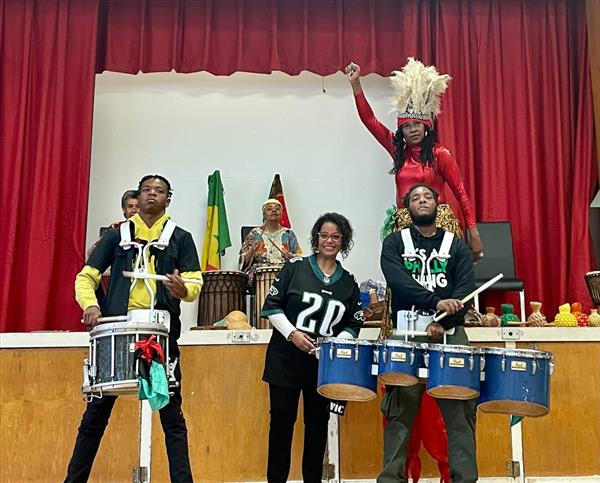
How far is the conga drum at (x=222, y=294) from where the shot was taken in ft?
19.9

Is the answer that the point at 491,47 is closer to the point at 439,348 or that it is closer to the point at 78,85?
the point at 78,85

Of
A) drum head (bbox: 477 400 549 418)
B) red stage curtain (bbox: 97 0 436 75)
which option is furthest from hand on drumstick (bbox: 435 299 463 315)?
red stage curtain (bbox: 97 0 436 75)

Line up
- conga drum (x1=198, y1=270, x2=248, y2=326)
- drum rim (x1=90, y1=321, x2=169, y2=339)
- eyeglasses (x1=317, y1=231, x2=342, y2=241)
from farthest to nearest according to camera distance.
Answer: conga drum (x1=198, y1=270, x2=248, y2=326) < eyeglasses (x1=317, y1=231, x2=342, y2=241) < drum rim (x1=90, y1=321, x2=169, y2=339)

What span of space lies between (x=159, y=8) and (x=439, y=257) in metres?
4.37

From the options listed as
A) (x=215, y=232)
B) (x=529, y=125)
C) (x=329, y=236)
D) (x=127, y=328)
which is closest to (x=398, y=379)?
(x=329, y=236)

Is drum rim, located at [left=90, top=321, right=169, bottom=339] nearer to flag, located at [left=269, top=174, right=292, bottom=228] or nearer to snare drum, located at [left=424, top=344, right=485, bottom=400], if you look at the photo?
snare drum, located at [left=424, top=344, right=485, bottom=400]

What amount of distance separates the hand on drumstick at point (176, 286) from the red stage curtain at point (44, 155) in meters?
3.18

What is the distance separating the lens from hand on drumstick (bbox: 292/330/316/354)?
3.89 meters

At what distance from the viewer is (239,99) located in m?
7.48

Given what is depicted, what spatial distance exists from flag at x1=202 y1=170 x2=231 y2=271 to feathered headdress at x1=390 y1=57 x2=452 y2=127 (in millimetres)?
2362

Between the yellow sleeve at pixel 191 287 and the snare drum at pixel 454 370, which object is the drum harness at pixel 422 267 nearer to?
the snare drum at pixel 454 370

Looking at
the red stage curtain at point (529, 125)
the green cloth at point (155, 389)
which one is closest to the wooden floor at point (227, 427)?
the green cloth at point (155, 389)

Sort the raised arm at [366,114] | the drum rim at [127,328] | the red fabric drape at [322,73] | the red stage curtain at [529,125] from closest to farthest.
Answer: the drum rim at [127,328] < the raised arm at [366,114] < the red fabric drape at [322,73] < the red stage curtain at [529,125]

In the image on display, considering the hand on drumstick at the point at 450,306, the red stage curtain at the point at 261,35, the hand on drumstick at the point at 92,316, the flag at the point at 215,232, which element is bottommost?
the hand on drumstick at the point at 92,316
